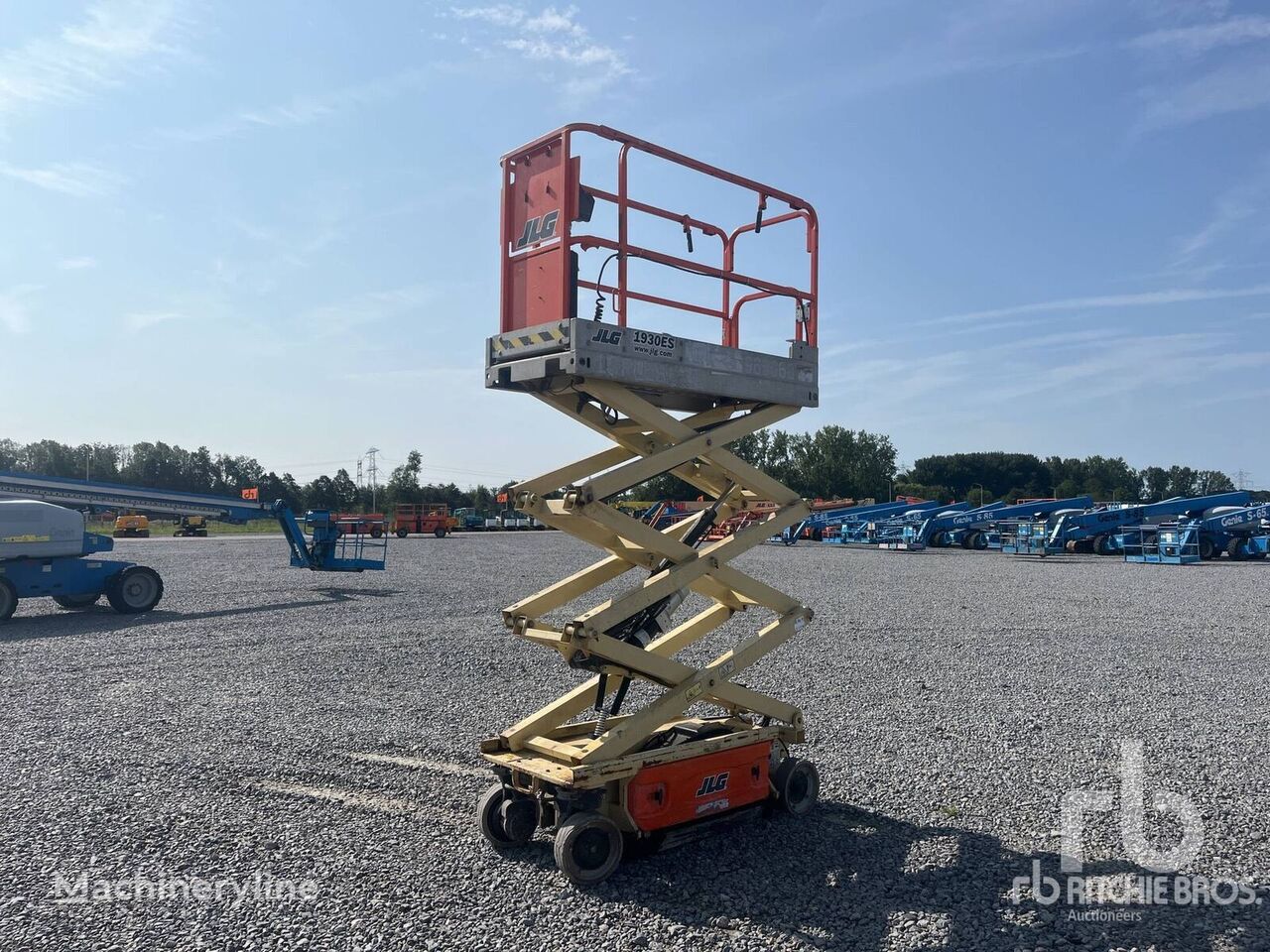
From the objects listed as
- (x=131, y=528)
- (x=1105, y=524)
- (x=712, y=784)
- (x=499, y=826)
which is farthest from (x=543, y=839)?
(x=131, y=528)

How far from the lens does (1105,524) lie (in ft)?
123

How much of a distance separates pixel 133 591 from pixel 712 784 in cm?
1651

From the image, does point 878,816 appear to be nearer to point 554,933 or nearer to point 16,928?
point 554,933

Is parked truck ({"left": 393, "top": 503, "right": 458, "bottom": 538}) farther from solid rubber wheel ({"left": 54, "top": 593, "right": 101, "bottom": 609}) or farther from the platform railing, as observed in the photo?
the platform railing

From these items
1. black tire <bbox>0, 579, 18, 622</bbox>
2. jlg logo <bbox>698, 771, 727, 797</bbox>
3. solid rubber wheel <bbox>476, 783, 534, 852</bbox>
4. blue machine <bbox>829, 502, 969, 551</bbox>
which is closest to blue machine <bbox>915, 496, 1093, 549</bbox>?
blue machine <bbox>829, 502, 969, 551</bbox>

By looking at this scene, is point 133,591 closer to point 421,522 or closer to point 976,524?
point 976,524

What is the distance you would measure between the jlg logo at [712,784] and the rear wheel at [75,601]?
56.7ft

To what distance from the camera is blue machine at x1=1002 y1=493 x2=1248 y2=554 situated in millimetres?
36750

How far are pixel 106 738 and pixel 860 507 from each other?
4868cm

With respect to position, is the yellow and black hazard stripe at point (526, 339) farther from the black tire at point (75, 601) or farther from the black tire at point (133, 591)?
the black tire at point (75, 601)

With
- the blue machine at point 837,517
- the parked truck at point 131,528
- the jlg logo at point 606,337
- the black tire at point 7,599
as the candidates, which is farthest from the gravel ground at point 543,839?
the parked truck at point 131,528

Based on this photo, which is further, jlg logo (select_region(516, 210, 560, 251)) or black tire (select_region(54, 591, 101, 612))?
black tire (select_region(54, 591, 101, 612))

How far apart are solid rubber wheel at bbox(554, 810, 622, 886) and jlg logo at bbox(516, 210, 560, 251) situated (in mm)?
3590

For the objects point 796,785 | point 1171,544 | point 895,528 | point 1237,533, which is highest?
point 1237,533
